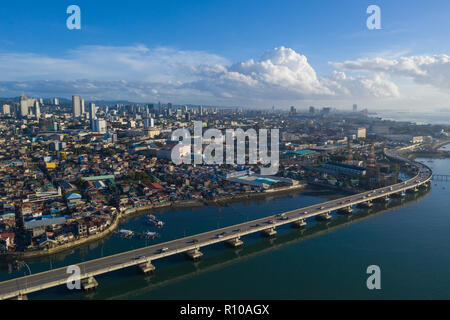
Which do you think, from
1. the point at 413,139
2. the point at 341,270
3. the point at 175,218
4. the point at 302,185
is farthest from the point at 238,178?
the point at 413,139

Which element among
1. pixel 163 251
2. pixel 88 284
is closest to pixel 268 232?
pixel 163 251

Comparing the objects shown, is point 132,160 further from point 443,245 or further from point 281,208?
point 443,245

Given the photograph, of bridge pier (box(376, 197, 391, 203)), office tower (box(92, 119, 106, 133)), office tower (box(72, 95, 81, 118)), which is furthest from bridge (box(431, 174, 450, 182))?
office tower (box(72, 95, 81, 118))

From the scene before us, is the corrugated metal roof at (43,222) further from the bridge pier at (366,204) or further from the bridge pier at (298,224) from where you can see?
the bridge pier at (366,204)

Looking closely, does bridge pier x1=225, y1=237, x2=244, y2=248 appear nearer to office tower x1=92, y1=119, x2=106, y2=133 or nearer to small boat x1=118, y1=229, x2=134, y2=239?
small boat x1=118, y1=229, x2=134, y2=239

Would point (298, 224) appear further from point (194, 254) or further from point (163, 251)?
point (163, 251)

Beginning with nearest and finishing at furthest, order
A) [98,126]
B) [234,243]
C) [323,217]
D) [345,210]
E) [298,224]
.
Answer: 1. [234,243]
2. [298,224]
3. [323,217]
4. [345,210]
5. [98,126]

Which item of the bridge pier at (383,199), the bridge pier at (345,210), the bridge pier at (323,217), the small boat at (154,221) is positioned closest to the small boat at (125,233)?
the small boat at (154,221)
